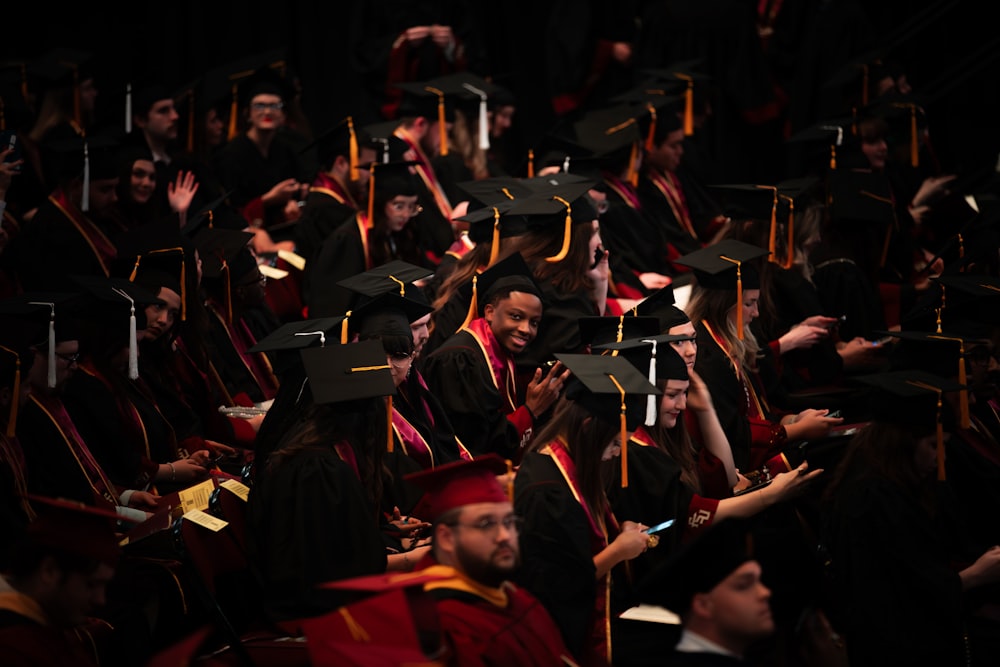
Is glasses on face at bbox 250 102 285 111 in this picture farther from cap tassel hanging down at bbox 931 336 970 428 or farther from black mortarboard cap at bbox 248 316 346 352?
cap tassel hanging down at bbox 931 336 970 428

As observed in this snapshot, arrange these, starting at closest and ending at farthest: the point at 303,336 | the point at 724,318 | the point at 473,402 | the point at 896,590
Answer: the point at 896,590 → the point at 303,336 → the point at 473,402 → the point at 724,318

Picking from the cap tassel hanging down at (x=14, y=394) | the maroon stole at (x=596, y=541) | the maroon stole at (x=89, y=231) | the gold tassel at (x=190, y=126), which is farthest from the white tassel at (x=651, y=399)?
the gold tassel at (x=190, y=126)

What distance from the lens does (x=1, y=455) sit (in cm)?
423

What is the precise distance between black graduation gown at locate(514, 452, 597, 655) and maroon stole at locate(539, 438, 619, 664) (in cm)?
11

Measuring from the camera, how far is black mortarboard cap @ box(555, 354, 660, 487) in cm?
407

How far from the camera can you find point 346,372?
161 inches

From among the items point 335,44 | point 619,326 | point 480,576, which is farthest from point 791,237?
point 335,44

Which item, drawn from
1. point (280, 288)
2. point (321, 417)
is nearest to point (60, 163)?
point (280, 288)

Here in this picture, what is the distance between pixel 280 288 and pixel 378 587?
422cm

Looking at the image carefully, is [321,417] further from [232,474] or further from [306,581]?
[232,474]

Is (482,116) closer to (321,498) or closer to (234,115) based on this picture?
(234,115)

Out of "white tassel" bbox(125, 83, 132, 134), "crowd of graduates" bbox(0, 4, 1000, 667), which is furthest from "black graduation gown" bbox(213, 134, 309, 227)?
"white tassel" bbox(125, 83, 132, 134)

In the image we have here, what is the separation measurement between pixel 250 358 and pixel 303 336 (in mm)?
1982

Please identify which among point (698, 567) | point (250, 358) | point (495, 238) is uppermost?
point (698, 567)
